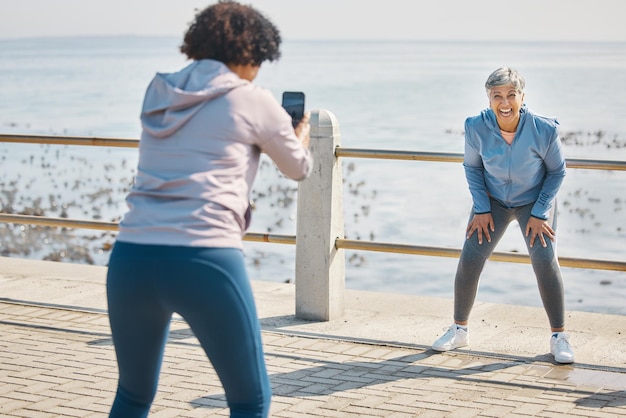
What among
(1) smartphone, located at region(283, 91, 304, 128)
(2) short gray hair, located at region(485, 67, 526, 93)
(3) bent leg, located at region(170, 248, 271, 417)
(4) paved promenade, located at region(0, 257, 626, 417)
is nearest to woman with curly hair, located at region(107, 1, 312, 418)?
(3) bent leg, located at region(170, 248, 271, 417)

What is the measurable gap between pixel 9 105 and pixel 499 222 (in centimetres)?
3817

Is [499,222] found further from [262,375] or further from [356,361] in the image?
[262,375]

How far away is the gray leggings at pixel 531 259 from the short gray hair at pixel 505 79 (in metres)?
0.67

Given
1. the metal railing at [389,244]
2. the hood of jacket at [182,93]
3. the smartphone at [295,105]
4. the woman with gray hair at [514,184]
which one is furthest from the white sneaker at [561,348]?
the hood of jacket at [182,93]

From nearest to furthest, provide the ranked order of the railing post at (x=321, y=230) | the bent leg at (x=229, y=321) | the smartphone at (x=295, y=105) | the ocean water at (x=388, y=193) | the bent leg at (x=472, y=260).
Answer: the bent leg at (x=229, y=321)
the smartphone at (x=295, y=105)
the bent leg at (x=472, y=260)
the railing post at (x=321, y=230)
the ocean water at (x=388, y=193)

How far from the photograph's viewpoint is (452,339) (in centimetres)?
651

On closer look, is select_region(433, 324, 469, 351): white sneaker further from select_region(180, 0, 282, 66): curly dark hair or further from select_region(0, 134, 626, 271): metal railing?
select_region(180, 0, 282, 66): curly dark hair

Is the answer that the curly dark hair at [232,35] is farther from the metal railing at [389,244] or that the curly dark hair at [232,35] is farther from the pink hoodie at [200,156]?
the metal railing at [389,244]

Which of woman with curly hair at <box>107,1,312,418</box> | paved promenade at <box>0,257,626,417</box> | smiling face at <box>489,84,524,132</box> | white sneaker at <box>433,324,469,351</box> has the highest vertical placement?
smiling face at <box>489,84,524,132</box>

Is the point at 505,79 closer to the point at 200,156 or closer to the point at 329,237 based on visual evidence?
the point at 329,237

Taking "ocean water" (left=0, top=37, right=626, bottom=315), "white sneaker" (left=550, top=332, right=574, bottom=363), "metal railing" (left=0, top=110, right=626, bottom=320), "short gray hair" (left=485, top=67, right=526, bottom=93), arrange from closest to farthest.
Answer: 1. "short gray hair" (left=485, top=67, right=526, bottom=93)
2. "white sneaker" (left=550, top=332, right=574, bottom=363)
3. "metal railing" (left=0, top=110, right=626, bottom=320)
4. "ocean water" (left=0, top=37, right=626, bottom=315)

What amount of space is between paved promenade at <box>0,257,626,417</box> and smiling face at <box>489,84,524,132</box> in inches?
52.4

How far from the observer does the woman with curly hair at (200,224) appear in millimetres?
3453

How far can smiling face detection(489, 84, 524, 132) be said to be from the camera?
5.97 metres
